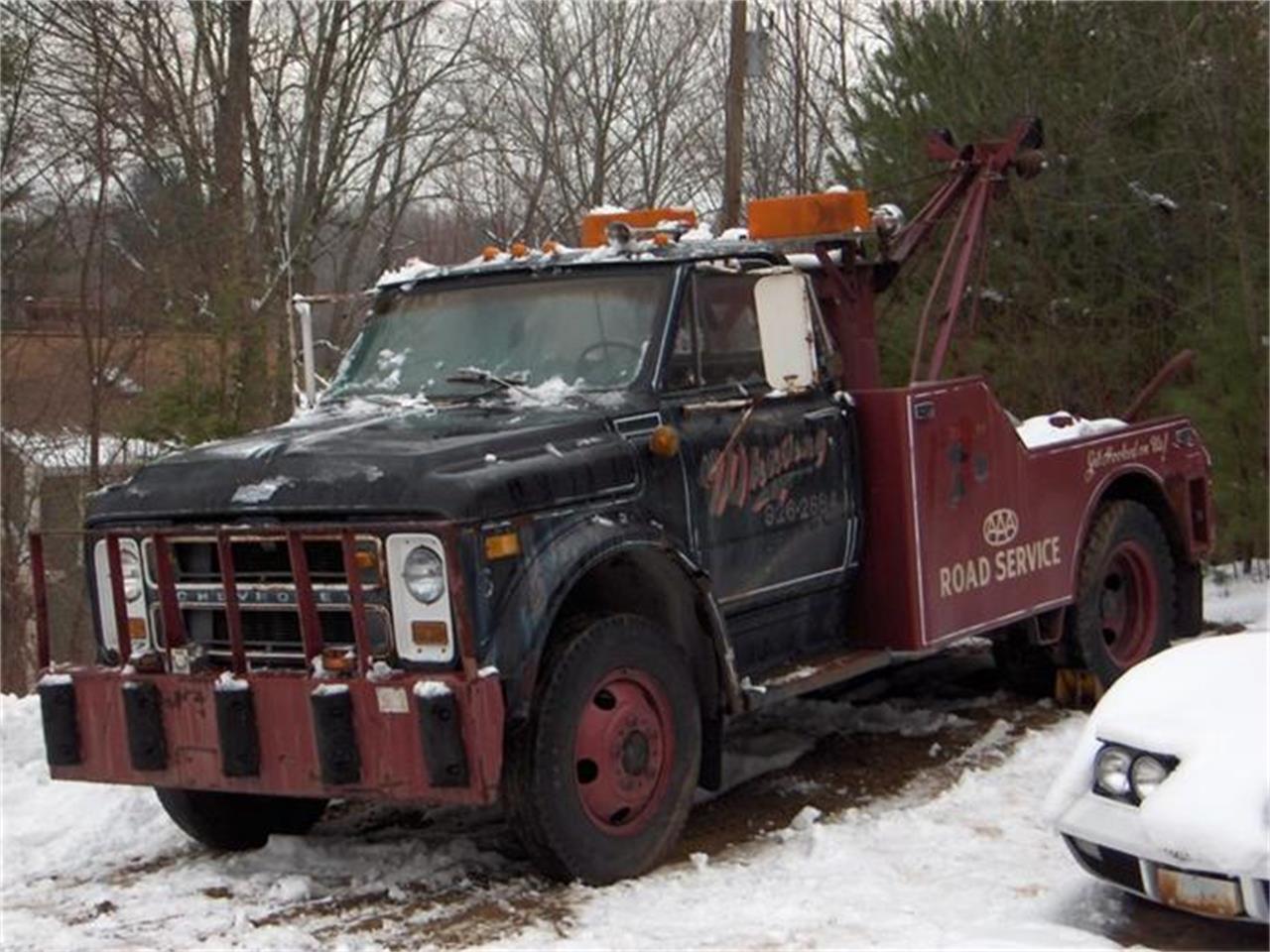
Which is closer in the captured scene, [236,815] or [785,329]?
[236,815]

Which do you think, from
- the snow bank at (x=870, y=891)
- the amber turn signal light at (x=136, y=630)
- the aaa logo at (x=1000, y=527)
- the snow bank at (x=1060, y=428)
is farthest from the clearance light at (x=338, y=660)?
the snow bank at (x=1060, y=428)

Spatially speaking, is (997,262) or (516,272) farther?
(997,262)

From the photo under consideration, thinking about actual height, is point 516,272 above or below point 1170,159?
below

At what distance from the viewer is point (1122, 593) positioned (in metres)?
9.18

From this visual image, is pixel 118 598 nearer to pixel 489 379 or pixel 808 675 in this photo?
pixel 489 379

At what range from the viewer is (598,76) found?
103ft

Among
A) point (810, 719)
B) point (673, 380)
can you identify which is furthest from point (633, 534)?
point (810, 719)

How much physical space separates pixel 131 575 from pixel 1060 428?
515cm

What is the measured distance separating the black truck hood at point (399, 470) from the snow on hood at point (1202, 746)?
1.88 m

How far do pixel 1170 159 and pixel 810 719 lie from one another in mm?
7843

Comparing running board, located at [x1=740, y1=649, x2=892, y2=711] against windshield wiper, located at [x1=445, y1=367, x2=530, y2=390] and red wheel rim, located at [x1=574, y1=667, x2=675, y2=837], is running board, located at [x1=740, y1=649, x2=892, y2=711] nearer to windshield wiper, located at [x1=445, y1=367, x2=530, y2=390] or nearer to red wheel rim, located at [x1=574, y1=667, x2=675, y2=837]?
red wheel rim, located at [x1=574, y1=667, x2=675, y2=837]

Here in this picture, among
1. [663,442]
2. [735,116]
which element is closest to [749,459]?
[663,442]

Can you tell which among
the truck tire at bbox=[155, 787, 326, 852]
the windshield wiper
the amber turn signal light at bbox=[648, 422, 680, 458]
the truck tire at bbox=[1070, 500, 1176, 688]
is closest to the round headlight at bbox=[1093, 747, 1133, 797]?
the amber turn signal light at bbox=[648, 422, 680, 458]

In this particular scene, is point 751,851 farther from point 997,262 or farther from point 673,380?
point 997,262
